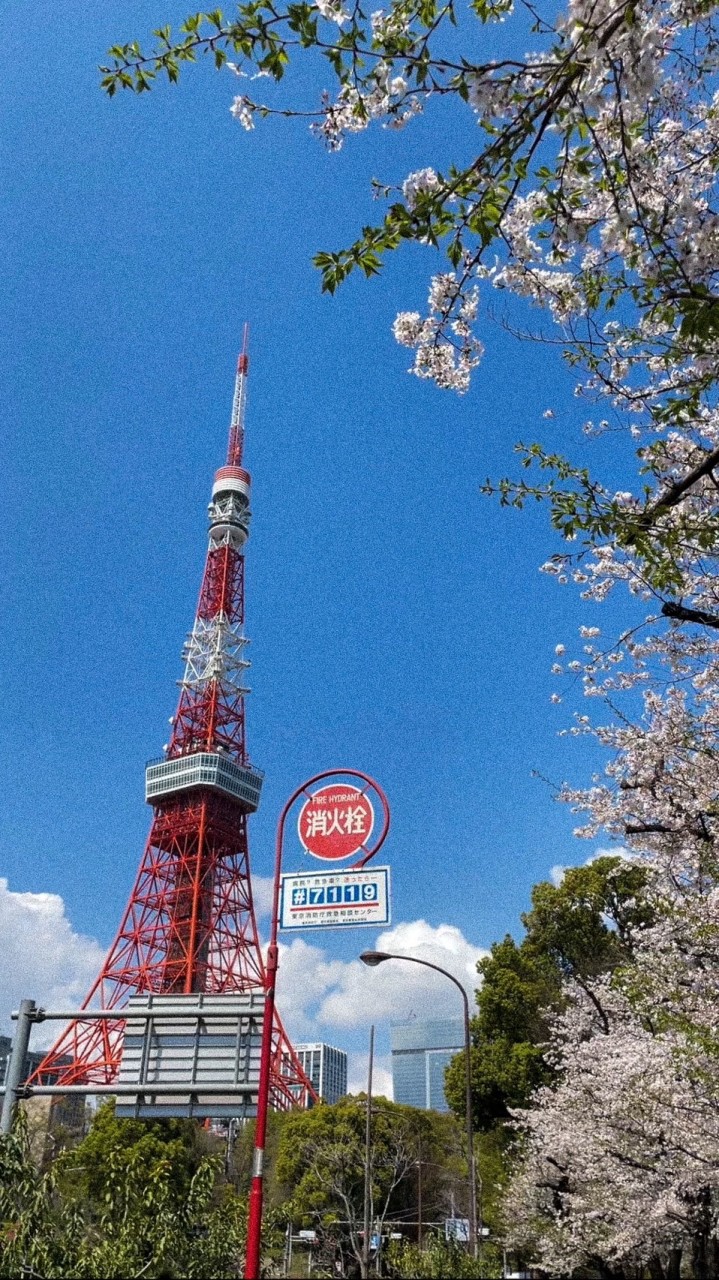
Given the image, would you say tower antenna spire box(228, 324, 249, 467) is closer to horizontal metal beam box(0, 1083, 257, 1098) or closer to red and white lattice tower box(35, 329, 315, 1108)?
red and white lattice tower box(35, 329, 315, 1108)

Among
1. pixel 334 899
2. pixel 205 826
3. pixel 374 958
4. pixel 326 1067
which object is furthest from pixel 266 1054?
pixel 326 1067

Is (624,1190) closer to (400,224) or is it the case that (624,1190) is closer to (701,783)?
(701,783)

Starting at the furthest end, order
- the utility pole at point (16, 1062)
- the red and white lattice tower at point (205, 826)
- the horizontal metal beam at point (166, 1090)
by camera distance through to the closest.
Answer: the red and white lattice tower at point (205, 826), the utility pole at point (16, 1062), the horizontal metal beam at point (166, 1090)

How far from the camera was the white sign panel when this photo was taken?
866cm

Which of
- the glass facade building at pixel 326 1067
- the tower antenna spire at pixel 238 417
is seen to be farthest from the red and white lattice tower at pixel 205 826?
the glass facade building at pixel 326 1067

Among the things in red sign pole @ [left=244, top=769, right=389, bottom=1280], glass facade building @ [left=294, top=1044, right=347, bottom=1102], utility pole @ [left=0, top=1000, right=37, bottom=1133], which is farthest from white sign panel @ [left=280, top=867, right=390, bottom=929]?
glass facade building @ [left=294, top=1044, right=347, bottom=1102]

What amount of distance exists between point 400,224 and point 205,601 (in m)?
61.3

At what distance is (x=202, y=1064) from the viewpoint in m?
9.84

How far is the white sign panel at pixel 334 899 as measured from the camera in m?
8.66

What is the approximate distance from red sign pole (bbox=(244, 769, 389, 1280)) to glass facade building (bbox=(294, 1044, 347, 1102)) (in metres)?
120

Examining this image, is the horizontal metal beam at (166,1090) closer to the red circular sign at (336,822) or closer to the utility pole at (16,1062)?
the utility pole at (16,1062)

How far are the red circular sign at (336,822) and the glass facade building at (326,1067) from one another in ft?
395

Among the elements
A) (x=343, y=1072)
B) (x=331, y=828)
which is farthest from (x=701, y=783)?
(x=343, y=1072)

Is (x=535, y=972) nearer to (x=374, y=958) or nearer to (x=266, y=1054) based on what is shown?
(x=374, y=958)
